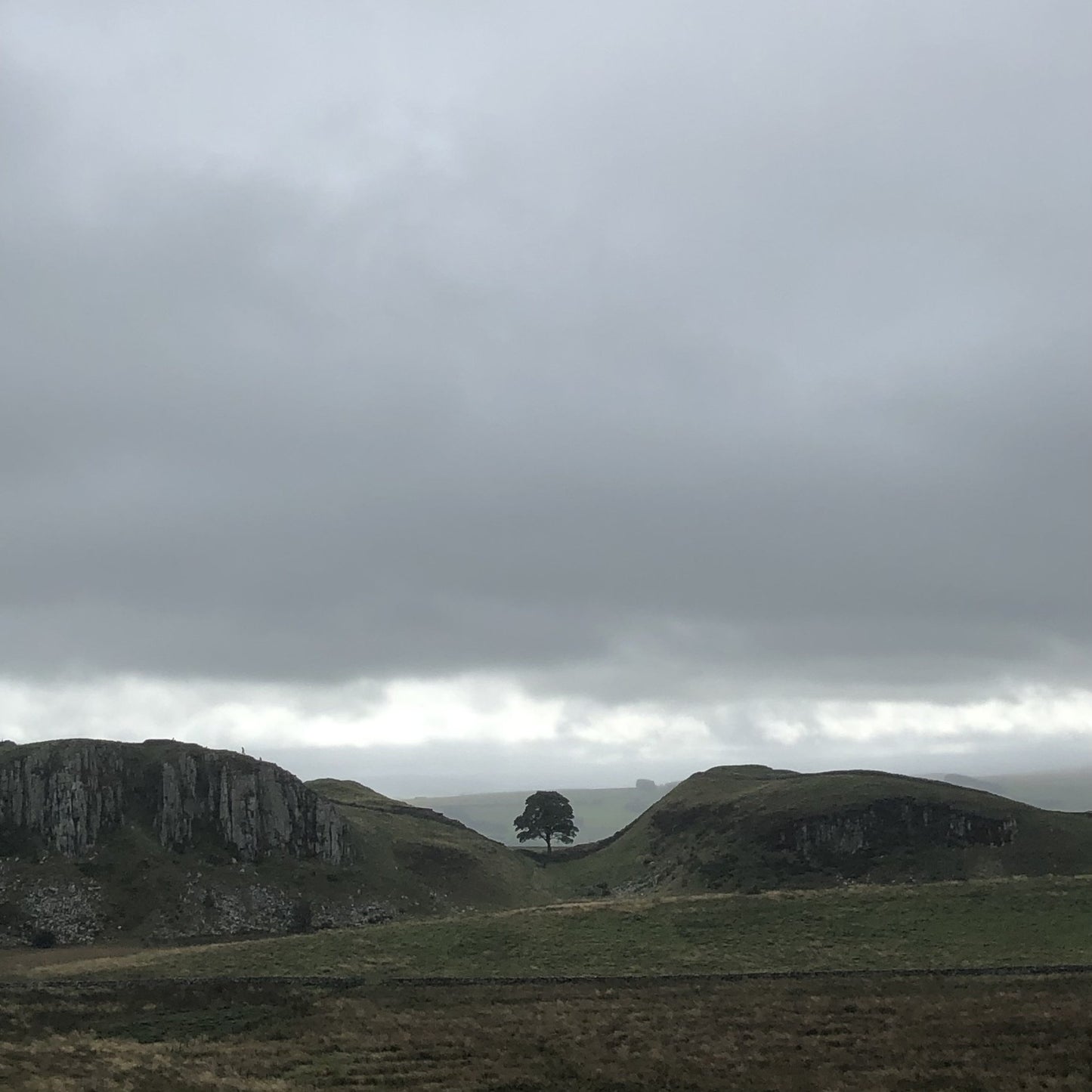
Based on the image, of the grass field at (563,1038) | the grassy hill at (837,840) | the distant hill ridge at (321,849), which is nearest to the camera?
the grass field at (563,1038)

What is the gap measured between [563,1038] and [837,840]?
277 feet

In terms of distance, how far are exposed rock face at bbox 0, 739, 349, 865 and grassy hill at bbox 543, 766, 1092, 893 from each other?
36.7m

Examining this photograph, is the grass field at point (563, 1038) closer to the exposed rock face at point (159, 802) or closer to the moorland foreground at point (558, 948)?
the moorland foreground at point (558, 948)

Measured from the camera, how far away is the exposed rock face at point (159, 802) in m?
105

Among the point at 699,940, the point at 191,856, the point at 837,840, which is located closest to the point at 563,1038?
the point at 699,940

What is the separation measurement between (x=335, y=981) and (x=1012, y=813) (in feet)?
312

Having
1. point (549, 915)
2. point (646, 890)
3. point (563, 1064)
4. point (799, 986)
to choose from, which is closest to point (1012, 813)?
point (646, 890)

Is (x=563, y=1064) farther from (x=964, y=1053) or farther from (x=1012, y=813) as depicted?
(x=1012, y=813)

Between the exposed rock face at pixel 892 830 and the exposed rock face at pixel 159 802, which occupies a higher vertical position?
the exposed rock face at pixel 159 802

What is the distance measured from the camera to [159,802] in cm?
11038

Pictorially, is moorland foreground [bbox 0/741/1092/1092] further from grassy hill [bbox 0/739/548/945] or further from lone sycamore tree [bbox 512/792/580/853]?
lone sycamore tree [bbox 512/792/580/853]

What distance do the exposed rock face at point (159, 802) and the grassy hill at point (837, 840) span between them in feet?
120

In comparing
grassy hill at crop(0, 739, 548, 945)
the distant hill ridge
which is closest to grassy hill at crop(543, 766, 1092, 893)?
the distant hill ridge

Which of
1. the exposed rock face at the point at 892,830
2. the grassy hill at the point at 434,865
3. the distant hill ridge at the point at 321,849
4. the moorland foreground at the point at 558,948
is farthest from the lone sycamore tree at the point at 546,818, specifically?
the exposed rock face at the point at 892,830
